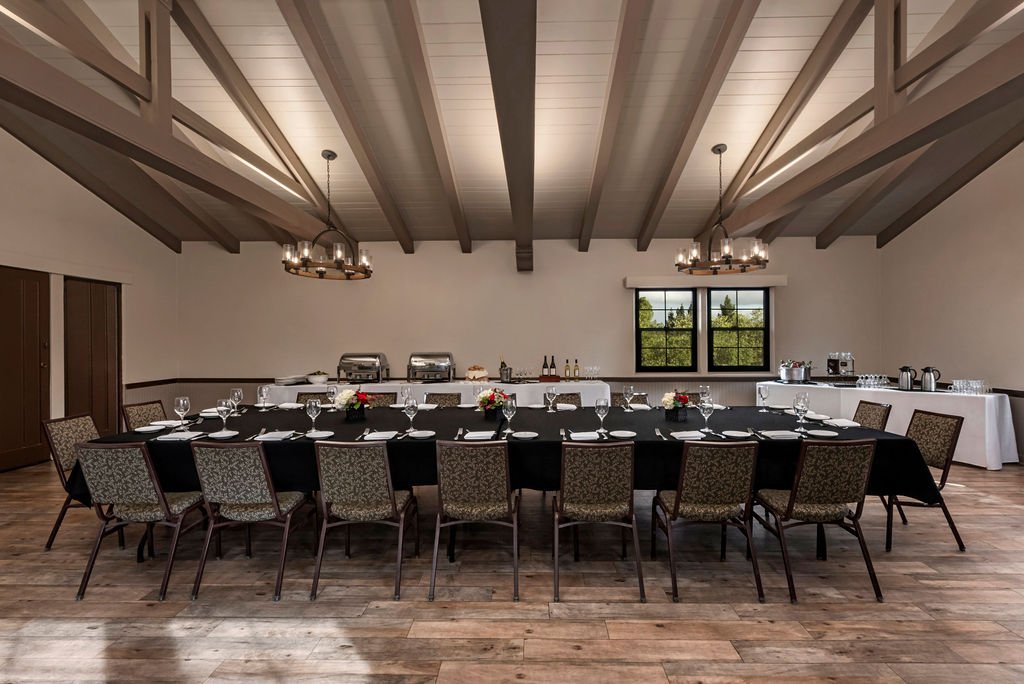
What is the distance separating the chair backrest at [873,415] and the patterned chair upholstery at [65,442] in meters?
6.04

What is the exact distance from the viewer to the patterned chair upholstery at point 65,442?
357 cm

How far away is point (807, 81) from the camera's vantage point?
4.95 metres

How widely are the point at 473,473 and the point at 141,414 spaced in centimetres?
352

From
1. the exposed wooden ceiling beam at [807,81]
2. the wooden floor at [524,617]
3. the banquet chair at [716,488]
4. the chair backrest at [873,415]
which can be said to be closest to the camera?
the wooden floor at [524,617]

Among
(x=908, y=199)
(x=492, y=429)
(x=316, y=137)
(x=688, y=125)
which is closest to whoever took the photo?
(x=492, y=429)

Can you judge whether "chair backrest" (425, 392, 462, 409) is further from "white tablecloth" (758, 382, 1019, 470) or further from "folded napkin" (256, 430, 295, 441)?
"white tablecloth" (758, 382, 1019, 470)

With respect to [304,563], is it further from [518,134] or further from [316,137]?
[316,137]

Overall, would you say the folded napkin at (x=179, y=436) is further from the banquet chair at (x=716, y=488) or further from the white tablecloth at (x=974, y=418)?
the white tablecloth at (x=974, y=418)

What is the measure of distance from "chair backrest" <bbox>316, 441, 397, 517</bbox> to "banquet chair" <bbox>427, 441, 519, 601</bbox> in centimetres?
33

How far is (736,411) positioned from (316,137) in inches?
219

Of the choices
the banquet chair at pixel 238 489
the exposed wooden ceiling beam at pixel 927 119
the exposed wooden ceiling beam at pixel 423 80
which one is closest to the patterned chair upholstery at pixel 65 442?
the banquet chair at pixel 238 489

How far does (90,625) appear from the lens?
2633 millimetres

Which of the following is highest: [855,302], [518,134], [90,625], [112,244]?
[518,134]

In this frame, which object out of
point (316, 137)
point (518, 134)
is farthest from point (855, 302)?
point (316, 137)
